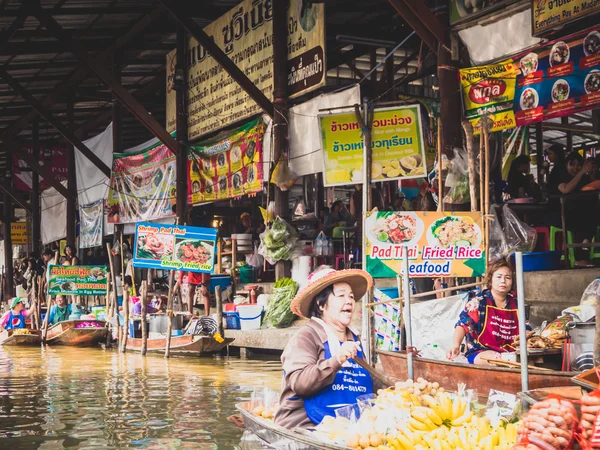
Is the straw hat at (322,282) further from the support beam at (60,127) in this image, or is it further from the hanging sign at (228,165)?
the support beam at (60,127)

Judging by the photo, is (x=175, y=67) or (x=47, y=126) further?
(x=47, y=126)

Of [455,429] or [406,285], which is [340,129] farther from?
[455,429]

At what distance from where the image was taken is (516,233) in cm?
941

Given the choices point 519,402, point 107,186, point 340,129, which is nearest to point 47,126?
point 107,186

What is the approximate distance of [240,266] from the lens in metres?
17.3

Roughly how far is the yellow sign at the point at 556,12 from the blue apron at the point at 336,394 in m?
5.30

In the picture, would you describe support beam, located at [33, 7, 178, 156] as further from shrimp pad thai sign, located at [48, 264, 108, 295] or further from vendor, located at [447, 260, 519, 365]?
vendor, located at [447, 260, 519, 365]

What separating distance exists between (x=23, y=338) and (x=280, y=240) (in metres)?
8.35

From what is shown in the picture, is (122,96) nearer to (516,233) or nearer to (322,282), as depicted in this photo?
(516,233)

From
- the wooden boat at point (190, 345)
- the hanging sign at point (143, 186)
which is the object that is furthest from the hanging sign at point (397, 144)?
the hanging sign at point (143, 186)

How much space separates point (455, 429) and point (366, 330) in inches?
173

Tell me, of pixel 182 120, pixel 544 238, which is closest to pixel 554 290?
pixel 544 238

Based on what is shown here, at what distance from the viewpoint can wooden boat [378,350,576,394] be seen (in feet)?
18.6

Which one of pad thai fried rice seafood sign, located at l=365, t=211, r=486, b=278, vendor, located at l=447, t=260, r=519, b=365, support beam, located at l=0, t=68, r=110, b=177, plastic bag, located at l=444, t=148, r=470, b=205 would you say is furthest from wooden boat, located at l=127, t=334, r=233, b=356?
vendor, located at l=447, t=260, r=519, b=365
